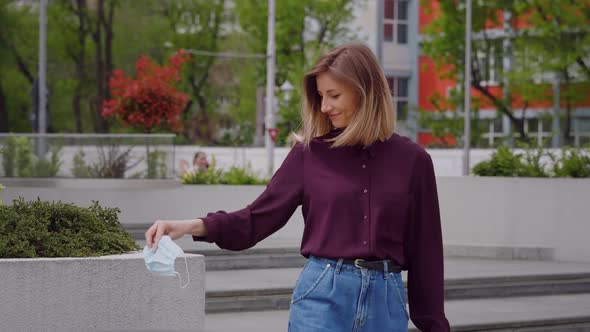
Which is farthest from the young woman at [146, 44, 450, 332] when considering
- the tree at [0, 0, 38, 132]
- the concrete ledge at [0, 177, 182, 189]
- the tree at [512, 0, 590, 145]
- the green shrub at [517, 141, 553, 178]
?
the tree at [0, 0, 38, 132]

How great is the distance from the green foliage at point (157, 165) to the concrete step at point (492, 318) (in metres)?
7.33

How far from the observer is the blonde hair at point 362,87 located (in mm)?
4328

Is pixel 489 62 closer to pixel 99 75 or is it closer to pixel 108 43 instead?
pixel 108 43

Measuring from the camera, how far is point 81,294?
758 centimetres

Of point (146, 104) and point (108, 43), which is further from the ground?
point (108, 43)

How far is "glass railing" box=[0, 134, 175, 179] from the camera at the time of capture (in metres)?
18.3

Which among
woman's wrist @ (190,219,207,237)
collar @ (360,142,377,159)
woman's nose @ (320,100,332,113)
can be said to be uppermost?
woman's nose @ (320,100,332,113)

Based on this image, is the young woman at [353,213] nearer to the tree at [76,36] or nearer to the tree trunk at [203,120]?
the tree at [76,36]

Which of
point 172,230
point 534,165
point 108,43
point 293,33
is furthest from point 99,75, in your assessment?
point 172,230

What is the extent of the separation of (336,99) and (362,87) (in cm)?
11

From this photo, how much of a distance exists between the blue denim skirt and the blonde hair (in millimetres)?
449

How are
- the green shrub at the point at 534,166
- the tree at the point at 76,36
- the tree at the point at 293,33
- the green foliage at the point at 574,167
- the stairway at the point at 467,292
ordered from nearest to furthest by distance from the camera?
the stairway at the point at 467,292, the green foliage at the point at 574,167, the green shrub at the point at 534,166, the tree at the point at 293,33, the tree at the point at 76,36

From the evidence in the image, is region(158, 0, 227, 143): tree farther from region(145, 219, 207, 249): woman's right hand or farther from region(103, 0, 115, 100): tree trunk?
region(145, 219, 207, 249): woman's right hand

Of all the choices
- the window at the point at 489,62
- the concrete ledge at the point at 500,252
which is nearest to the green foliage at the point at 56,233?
the concrete ledge at the point at 500,252
